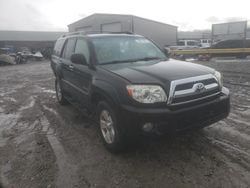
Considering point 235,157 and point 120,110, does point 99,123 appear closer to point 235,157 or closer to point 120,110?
point 120,110

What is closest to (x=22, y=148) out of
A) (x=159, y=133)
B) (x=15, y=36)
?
(x=159, y=133)

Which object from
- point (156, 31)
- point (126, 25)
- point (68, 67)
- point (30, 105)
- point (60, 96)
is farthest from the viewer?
point (156, 31)

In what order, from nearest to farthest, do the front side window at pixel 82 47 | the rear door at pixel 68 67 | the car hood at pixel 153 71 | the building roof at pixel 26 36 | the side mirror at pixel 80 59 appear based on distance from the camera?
the car hood at pixel 153 71
the side mirror at pixel 80 59
the front side window at pixel 82 47
the rear door at pixel 68 67
the building roof at pixel 26 36

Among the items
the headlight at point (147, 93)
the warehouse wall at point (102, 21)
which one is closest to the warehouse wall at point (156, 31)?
the warehouse wall at point (102, 21)

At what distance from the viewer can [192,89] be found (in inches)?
128

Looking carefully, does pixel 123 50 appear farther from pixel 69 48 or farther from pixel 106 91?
pixel 69 48

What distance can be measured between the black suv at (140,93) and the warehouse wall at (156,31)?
2881cm

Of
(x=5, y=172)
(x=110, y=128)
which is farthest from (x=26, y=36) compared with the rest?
(x=110, y=128)

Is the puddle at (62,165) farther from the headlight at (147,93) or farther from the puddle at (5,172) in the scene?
the headlight at (147,93)

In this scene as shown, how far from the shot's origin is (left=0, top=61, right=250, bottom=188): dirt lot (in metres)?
3.00

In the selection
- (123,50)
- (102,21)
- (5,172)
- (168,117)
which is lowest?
(5,172)

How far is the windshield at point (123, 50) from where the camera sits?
421 cm

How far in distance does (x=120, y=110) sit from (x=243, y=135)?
231cm

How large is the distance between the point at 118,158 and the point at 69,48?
310 cm
